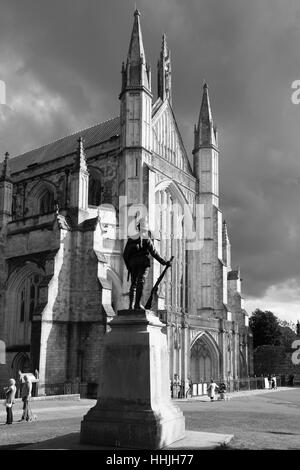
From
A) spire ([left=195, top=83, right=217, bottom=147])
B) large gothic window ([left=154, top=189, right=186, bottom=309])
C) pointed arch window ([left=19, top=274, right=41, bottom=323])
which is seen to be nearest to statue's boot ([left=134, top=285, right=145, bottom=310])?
pointed arch window ([left=19, top=274, right=41, bottom=323])

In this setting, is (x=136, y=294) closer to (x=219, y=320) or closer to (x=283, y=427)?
(x=283, y=427)

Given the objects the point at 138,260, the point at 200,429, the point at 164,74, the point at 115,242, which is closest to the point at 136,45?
the point at 164,74

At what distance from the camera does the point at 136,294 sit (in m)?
10.9

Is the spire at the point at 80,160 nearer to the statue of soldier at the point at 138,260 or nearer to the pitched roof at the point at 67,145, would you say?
the pitched roof at the point at 67,145

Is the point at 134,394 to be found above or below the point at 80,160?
below

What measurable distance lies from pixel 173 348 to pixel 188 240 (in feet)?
37.4

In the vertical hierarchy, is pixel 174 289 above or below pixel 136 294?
above

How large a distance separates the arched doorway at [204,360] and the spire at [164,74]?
19682mm

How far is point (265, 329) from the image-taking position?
7144 cm

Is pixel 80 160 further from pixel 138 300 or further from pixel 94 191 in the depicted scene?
pixel 138 300

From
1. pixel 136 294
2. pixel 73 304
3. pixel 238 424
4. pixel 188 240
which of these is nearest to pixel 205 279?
pixel 188 240

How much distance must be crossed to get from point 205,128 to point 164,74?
5726mm

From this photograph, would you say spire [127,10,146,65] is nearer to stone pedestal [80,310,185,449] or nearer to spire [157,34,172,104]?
spire [157,34,172,104]

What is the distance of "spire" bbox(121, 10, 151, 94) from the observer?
1401 inches
